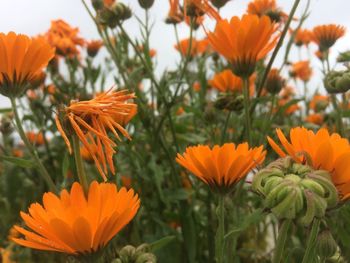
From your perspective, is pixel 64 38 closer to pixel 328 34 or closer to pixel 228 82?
pixel 228 82

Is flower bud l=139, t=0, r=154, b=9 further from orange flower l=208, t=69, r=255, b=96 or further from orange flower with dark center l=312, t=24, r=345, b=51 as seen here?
orange flower with dark center l=312, t=24, r=345, b=51

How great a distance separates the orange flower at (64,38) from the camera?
1.84 meters

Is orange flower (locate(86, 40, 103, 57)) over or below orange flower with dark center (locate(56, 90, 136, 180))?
over

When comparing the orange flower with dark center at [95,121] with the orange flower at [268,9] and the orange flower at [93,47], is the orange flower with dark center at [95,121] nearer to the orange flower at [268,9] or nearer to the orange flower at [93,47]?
the orange flower at [268,9]

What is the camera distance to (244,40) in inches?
36.7

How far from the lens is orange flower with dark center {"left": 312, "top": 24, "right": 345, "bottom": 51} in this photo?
1.64m

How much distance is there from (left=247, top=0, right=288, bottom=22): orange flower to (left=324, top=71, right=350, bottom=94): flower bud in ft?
1.12

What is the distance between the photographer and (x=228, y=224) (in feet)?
4.03

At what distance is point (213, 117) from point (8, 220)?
0.74 meters

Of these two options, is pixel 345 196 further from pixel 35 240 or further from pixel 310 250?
pixel 35 240

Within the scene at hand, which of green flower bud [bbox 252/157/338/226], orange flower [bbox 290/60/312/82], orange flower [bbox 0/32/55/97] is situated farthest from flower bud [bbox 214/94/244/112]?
orange flower [bbox 290/60/312/82]

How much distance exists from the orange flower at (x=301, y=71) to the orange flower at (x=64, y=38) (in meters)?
1.05

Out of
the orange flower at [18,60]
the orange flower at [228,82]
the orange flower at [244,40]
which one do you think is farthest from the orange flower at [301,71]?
the orange flower at [18,60]

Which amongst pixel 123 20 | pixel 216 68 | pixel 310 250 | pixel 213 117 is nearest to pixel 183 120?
pixel 213 117
